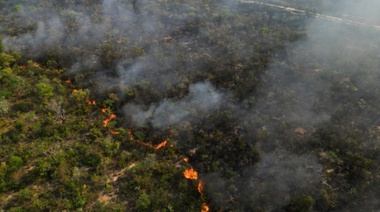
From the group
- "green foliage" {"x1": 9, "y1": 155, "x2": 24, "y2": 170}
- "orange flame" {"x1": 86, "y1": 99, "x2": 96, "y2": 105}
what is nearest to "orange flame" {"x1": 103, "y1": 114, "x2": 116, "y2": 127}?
"orange flame" {"x1": 86, "y1": 99, "x2": 96, "y2": 105}

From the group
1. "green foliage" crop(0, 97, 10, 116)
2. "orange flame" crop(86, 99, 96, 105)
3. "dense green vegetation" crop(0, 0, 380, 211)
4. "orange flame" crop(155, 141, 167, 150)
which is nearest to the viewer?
"dense green vegetation" crop(0, 0, 380, 211)

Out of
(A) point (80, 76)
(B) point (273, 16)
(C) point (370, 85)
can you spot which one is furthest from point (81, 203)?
(B) point (273, 16)

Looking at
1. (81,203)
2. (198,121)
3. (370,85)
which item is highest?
(370,85)

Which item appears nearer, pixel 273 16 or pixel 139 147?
pixel 139 147

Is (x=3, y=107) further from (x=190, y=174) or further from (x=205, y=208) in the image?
(x=205, y=208)

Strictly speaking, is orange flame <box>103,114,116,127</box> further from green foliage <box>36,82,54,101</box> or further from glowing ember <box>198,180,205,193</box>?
glowing ember <box>198,180,205,193</box>

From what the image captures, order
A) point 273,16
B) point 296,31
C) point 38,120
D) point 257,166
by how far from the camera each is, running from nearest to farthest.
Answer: point 257,166 < point 38,120 < point 296,31 < point 273,16

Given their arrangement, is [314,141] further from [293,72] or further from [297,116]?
[293,72]
